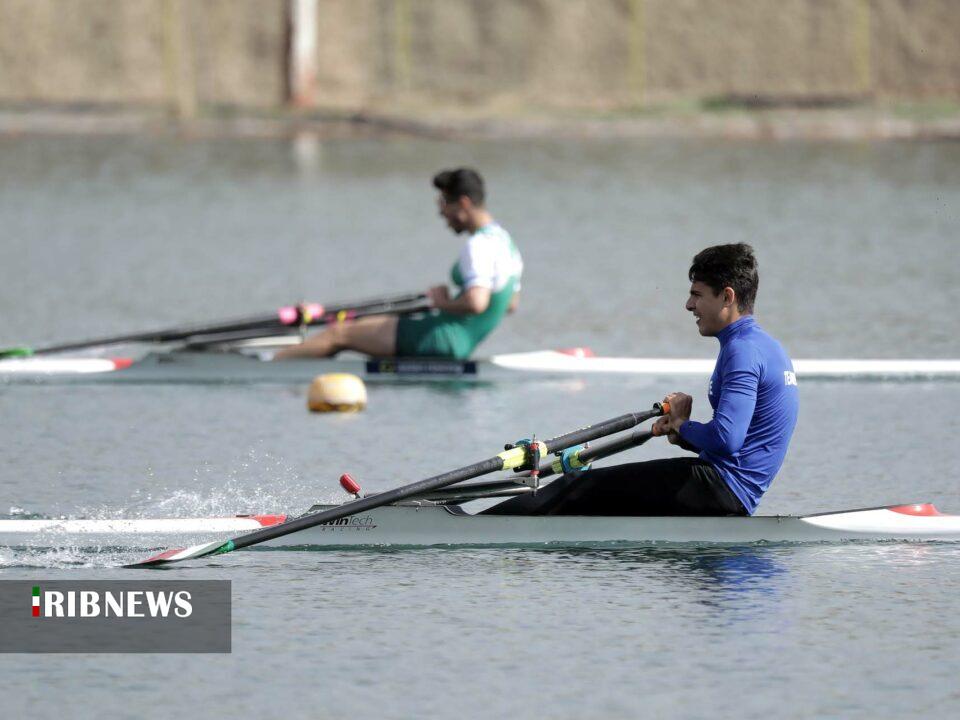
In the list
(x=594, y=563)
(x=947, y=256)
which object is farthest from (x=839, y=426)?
(x=947, y=256)

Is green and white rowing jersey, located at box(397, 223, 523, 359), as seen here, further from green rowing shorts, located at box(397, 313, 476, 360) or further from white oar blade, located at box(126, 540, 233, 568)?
white oar blade, located at box(126, 540, 233, 568)

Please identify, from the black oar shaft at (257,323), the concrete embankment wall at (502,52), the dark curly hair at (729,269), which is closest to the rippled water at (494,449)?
the black oar shaft at (257,323)

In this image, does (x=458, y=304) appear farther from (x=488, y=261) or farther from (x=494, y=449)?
(x=494, y=449)

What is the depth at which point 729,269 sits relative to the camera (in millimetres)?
8359

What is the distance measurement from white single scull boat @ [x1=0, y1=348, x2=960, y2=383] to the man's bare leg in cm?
9

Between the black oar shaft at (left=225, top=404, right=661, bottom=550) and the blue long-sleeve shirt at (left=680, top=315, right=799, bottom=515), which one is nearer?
the blue long-sleeve shirt at (left=680, top=315, right=799, bottom=515)

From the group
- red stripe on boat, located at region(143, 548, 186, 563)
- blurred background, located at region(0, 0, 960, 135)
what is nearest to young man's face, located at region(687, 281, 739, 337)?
red stripe on boat, located at region(143, 548, 186, 563)

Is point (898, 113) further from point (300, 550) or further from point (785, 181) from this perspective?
point (300, 550)

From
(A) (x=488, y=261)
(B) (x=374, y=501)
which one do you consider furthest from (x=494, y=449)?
(B) (x=374, y=501)

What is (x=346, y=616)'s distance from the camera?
8133mm

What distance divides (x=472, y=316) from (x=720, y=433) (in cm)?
556

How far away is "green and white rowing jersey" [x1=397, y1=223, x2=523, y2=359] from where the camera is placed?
13484 millimetres

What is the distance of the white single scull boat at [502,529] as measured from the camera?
29.0ft

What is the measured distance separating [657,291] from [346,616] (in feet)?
39.9
